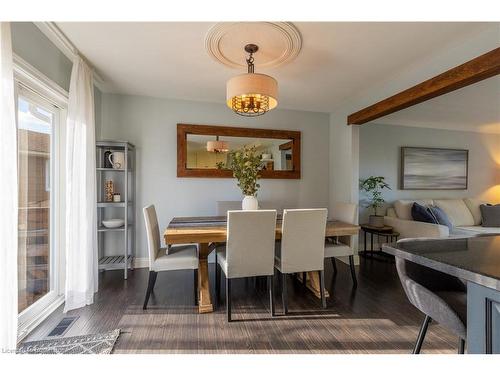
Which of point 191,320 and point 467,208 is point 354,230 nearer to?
point 191,320

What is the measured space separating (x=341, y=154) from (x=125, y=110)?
3.21 metres

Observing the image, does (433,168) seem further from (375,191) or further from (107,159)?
(107,159)

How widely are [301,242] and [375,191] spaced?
8.80ft

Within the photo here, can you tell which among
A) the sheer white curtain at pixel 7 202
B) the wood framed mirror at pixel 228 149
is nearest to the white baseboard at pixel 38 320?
the sheer white curtain at pixel 7 202

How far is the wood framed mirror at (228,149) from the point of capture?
3471 mm

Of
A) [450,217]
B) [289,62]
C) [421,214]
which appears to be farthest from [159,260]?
[450,217]

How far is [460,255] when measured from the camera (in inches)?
37.5

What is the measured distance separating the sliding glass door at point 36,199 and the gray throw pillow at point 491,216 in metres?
6.18

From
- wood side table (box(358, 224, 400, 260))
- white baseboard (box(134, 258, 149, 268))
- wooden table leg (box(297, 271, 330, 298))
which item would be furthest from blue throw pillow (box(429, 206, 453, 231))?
white baseboard (box(134, 258, 149, 268))

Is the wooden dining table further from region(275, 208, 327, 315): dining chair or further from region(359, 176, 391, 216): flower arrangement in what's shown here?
region(359, 176, 391, 216): flower arrangement

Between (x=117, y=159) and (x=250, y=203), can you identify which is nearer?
(x=250, y=203)

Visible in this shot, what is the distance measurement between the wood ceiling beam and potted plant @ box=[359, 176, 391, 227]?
1346 millimetres
